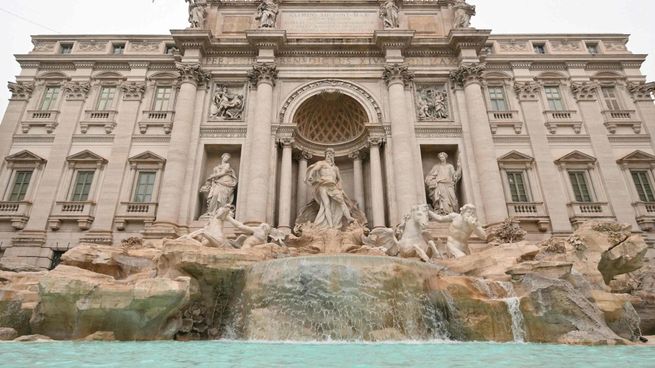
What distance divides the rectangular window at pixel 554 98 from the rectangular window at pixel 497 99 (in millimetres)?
2538

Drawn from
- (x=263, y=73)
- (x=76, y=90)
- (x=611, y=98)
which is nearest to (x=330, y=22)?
(x=263, y=73)

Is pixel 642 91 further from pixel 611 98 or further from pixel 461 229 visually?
pixel 461 229

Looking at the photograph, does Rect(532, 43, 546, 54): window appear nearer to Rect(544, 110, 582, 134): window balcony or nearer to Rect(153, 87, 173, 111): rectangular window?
Rect(544, 110, 582, 134): window balcony

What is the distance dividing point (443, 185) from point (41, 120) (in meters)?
22.0

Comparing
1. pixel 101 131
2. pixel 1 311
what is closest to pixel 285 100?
pixel 101 131

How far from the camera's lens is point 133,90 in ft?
66.2

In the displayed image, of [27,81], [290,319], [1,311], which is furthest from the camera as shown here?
[27,81]

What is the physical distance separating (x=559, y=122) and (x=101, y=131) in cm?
2533

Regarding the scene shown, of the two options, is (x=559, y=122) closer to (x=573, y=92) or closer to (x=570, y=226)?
(x=573, y=92)

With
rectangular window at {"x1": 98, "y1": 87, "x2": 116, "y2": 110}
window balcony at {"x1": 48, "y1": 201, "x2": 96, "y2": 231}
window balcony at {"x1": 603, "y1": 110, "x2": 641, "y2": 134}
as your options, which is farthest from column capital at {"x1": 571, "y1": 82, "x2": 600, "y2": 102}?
window balcony at {"x1": 48, "y1": 201, "x2": 96, "y2": 231}

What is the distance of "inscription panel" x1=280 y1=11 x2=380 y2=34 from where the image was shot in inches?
837

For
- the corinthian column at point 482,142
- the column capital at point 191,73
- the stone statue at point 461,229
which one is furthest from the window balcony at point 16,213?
the corinthian column at point 482,142

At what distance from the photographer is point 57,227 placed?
17.0 meters

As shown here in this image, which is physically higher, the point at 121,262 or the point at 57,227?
the point at 57,227
